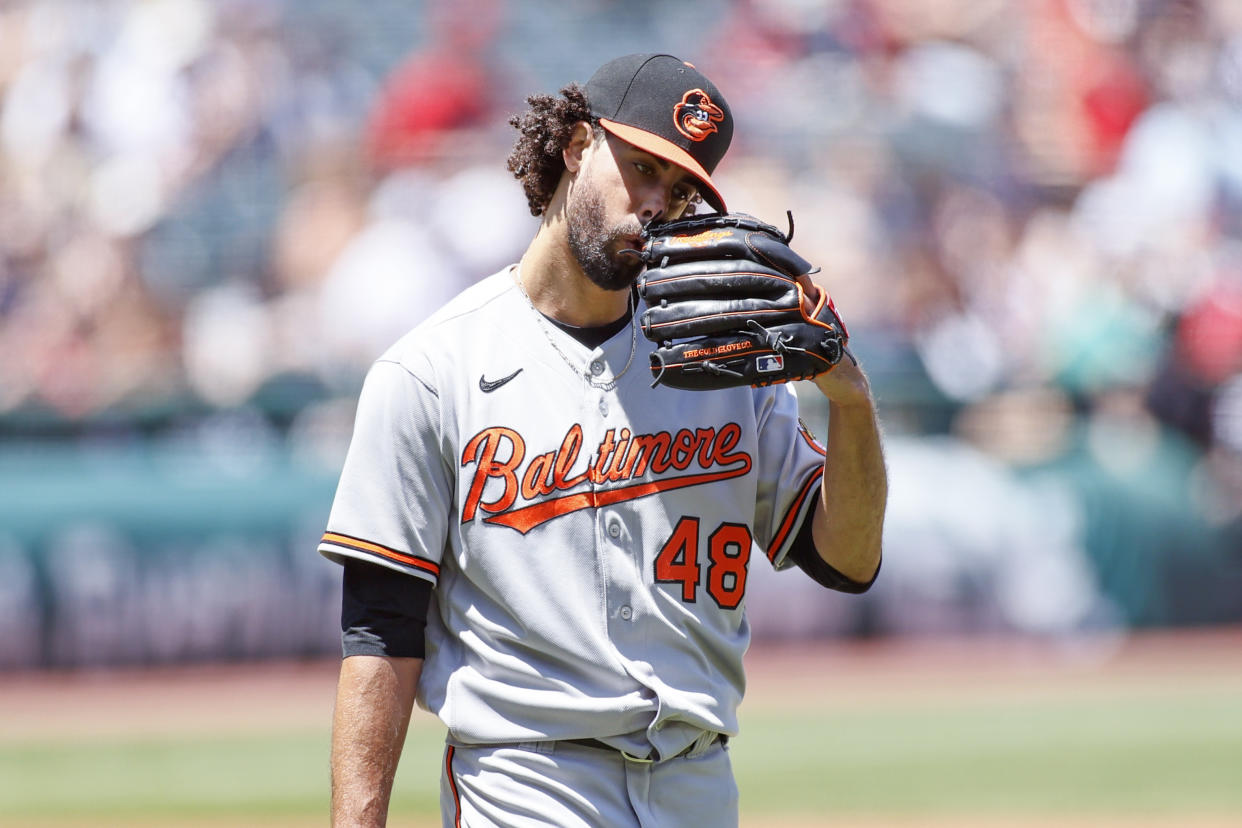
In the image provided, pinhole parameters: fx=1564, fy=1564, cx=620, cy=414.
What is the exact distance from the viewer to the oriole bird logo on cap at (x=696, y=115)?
242 cm

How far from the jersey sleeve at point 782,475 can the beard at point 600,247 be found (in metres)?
0.32

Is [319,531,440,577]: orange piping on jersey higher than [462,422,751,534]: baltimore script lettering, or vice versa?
[462,422,751,534]: baltimore script lettering

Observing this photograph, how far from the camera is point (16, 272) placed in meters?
9.85

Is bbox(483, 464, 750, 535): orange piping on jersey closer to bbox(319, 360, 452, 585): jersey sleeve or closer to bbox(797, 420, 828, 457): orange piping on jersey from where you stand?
bbox(319, 360, 452, 585): jersey sleeve

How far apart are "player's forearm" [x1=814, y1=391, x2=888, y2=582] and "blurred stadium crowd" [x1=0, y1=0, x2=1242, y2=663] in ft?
20.4

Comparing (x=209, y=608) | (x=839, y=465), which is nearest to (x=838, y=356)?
(x=839, y=465)

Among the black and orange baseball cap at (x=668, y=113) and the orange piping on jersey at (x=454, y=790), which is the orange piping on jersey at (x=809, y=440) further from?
the orange piping on jersey at (x=454, y=790)

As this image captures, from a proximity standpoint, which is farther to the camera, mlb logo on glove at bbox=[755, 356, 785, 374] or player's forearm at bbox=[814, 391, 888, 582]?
player's forearm at bbox=[814, 391, 888, 582]

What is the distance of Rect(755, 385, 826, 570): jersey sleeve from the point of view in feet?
8.37

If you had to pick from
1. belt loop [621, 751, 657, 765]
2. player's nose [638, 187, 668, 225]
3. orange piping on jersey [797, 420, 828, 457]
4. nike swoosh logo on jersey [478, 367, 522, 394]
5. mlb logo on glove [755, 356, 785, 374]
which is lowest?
belt loop [621, 751, 657, 765]

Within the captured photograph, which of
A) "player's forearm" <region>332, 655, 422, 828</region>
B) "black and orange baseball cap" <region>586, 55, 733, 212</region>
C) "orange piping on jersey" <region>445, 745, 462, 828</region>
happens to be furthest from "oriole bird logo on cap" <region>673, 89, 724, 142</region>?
"orange piping on jersey" <region>445, 745, 462, 828</region>

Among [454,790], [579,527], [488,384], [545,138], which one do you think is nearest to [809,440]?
[579,527]

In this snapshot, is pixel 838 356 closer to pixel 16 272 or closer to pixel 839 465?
pixel 839 465

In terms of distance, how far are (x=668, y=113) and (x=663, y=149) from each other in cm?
6
